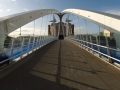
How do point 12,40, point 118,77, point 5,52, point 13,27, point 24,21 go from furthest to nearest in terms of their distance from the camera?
point 24,21 → point 13,27 → point 12,40 → point 5,52 → point 118,77

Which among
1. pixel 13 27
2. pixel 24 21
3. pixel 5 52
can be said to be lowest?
pixel 5 52

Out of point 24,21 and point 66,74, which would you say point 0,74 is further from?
point 24,21

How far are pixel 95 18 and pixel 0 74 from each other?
11828 mm

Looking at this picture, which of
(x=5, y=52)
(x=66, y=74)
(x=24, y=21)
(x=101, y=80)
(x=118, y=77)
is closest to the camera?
(x=101, y=80)

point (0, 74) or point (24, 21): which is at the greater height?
point (24, 21)

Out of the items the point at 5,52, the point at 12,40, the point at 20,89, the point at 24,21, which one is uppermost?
the point at 24,21

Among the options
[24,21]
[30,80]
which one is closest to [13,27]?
[24,21]

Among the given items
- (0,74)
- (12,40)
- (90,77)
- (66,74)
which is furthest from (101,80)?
(12,40)

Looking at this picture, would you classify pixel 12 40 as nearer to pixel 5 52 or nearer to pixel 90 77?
pixel 5 52

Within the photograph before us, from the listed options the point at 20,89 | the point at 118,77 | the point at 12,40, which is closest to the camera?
the point at 20,89

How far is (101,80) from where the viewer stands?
446cm

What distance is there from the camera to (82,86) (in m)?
3.97

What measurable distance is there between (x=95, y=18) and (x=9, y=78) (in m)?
11.9

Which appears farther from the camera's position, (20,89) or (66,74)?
(66,74)
